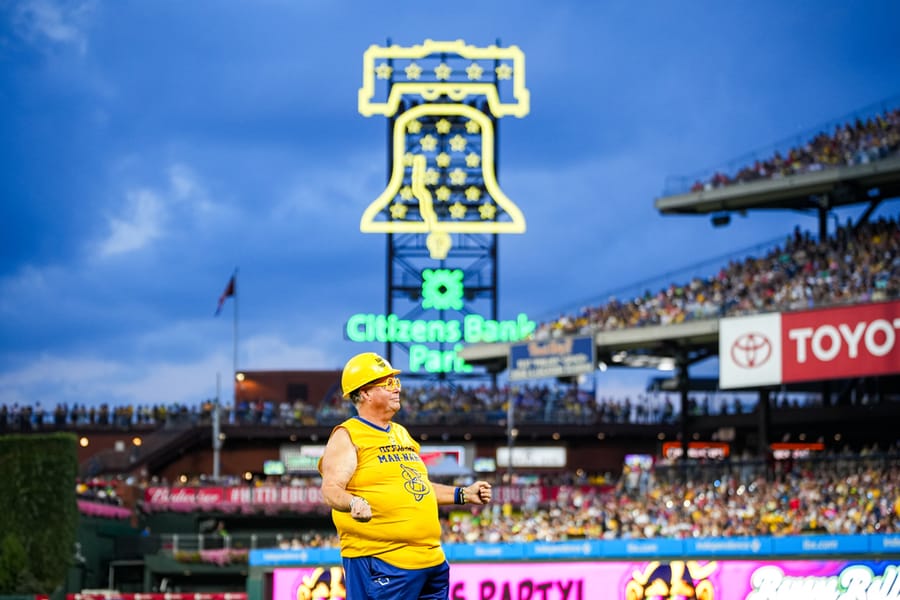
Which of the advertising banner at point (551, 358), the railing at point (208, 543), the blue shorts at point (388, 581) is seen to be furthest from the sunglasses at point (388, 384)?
the railing at point (208, 543)

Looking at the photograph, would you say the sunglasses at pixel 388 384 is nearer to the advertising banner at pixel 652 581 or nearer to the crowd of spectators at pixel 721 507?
the advertising banner at pixel 652 581

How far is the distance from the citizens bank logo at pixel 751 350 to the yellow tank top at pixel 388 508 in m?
31.3

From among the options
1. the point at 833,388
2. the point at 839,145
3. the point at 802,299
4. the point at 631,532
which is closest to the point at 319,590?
the point at 631,532

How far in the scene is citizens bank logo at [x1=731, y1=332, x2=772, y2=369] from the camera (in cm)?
3928

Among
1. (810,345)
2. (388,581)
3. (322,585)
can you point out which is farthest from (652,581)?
(388,581)

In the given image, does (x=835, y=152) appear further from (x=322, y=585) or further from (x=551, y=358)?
(x=322, y=585)

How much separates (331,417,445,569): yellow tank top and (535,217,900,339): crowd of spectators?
3065cm

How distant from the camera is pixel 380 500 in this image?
906 cm

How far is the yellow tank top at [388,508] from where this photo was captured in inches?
357

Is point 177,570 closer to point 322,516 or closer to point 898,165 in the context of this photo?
point 322,516

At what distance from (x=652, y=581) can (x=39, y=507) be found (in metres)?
16.8

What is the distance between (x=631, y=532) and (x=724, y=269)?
45.7 ft

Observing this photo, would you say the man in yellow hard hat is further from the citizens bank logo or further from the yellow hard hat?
the citizens bank logo

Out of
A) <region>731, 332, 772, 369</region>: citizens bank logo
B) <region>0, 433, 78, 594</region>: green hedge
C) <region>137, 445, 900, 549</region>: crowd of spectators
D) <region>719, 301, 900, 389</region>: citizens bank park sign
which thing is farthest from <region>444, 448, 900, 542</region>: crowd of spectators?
<region>0, 433, 78, 594</region>: green hedge
